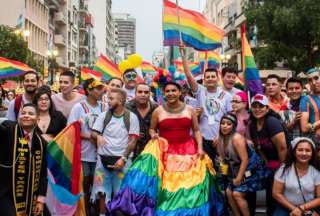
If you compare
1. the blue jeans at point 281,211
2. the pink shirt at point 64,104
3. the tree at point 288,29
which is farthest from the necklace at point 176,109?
the tree at point 288,29

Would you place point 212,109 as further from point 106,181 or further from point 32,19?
point 32,19

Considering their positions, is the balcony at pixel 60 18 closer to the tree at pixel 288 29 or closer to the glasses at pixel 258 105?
the tree at pixel 288 29

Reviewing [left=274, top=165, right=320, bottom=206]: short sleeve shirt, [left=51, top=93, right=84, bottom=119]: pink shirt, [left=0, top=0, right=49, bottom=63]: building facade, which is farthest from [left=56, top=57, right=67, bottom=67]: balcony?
[left=274, top=165, right=320, bottom=206]: short sleeve shirt

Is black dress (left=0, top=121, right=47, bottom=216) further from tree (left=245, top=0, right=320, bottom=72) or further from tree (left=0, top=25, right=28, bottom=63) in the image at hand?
tree (left=0, top=25, right=28, bottom=63)

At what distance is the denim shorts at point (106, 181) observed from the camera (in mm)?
7199

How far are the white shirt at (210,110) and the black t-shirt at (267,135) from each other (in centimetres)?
104

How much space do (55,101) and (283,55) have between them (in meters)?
25.6

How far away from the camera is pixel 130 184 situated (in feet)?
22.2

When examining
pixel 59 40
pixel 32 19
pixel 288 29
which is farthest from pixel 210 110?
pixel 59 40

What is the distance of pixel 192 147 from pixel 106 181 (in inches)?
48.4

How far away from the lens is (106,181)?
7.24 meters

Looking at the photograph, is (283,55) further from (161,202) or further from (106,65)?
(161,202)

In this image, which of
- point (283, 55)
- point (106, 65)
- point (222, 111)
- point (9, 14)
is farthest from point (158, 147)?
point (9, 14)

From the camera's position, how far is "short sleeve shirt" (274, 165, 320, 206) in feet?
20.4
